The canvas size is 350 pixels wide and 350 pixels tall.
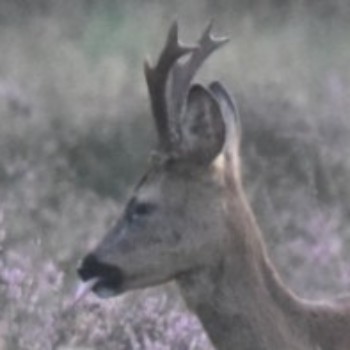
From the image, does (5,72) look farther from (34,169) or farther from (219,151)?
(219,151)

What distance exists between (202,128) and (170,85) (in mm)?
218

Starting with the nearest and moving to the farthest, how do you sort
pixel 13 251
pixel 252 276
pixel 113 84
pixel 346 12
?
pixel 252 276
pixel 13 251
pixel 113 84
pixel 346 12

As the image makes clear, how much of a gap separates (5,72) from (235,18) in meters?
2.89

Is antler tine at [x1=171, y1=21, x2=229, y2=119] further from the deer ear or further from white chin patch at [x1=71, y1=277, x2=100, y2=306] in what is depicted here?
white chin patch at [x1=71, y1=277, x2=100, y2=306]

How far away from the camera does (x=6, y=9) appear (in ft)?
68.7

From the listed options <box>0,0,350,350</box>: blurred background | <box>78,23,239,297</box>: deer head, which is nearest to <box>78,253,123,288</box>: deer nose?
<box>78,23,239,297</box>: deer head

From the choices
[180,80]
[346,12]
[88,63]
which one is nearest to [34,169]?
[88,63]

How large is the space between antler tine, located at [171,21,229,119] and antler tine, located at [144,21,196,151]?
0.04 metres

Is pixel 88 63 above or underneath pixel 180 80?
underneath

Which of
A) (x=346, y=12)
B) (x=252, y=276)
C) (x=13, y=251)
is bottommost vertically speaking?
(x=346, y=12)

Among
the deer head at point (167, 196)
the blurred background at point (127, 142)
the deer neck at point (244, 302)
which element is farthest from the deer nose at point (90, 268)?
the blurred background at point (127, 142)

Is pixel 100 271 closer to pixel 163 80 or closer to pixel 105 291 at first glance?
pixel 105 291

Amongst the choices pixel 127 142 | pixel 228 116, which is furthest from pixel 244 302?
pixel 127 142

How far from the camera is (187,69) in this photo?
9273 millimetres
